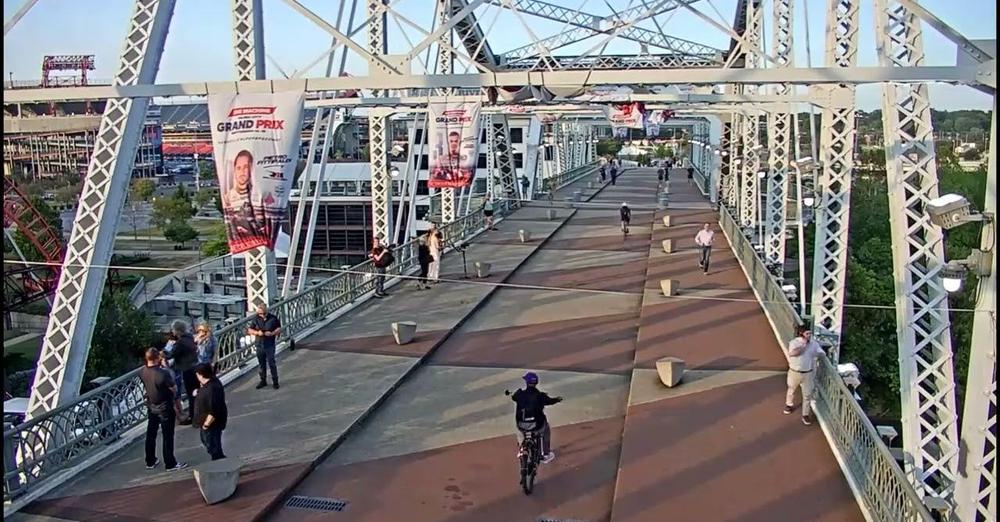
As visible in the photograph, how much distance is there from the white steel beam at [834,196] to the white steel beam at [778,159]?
24.8 feet

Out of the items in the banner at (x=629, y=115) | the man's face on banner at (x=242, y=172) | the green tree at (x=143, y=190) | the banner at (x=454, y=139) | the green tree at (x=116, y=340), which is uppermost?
the banner at (x=629, y=115)

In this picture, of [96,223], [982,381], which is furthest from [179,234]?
[982,381]

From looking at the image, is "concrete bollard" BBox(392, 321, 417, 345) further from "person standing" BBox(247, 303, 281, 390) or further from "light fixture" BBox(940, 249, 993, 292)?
"light fixture" BBox(940, 249, 993, 292)

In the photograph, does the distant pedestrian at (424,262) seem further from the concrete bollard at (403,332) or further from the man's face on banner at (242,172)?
the man's face on banner at (242,172)

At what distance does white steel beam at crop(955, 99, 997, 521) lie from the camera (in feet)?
24.5

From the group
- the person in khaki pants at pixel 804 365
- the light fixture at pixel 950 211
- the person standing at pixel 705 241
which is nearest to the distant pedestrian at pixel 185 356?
the person in khaki pants at pixel 804 365

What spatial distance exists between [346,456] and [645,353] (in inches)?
256

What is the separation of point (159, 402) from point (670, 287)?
1310 centimetres

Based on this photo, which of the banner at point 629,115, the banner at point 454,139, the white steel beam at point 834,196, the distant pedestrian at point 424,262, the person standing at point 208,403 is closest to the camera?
the person standing at point 208,403

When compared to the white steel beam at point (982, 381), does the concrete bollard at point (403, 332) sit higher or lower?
lower

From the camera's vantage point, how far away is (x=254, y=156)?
11.8m

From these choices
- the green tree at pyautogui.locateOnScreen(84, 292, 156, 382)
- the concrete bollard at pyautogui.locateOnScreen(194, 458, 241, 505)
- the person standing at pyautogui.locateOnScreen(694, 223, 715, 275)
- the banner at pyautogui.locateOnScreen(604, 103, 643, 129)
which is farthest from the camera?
the green tree at pyautogui.locateOnScreen(84, 292, 156, 382)

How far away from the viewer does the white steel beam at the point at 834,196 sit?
589 inches

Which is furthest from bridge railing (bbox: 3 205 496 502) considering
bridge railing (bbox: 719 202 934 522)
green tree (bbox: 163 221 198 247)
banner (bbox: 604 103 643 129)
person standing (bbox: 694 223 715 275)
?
green tree (bbox: 163 221 198 247)
